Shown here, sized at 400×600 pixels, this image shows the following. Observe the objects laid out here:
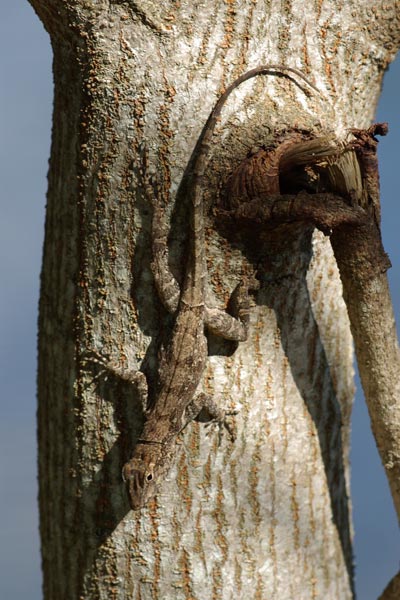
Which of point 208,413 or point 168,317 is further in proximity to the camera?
point 168,317

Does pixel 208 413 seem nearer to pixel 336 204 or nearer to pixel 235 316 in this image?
pixel 235 316

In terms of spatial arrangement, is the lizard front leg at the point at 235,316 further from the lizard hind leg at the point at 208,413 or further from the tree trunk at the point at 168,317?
the lizard hind leg at the point at 208,413

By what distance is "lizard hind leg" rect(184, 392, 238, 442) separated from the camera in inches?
109

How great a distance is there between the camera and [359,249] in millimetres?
2906

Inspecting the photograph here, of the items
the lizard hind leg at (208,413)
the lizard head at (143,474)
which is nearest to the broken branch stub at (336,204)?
the lizard hind leg at (208,413)

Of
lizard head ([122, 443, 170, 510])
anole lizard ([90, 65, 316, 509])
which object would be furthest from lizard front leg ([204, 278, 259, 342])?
lizard head ([122, 443, 170, 510])

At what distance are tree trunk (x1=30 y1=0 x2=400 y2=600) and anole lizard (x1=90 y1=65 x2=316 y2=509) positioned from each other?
0.04 m

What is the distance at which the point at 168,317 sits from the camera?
2857 mm

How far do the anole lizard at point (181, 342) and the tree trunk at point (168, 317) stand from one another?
Result: 0.04 m

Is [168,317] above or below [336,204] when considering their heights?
below

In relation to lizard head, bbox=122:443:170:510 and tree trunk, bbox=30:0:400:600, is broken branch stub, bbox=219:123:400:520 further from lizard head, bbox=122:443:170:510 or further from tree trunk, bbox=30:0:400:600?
lizard head, bbox=122:443:170:510

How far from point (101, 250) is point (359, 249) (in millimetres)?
917

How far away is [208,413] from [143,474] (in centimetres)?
32

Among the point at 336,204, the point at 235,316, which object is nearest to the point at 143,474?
the point at 235,316
